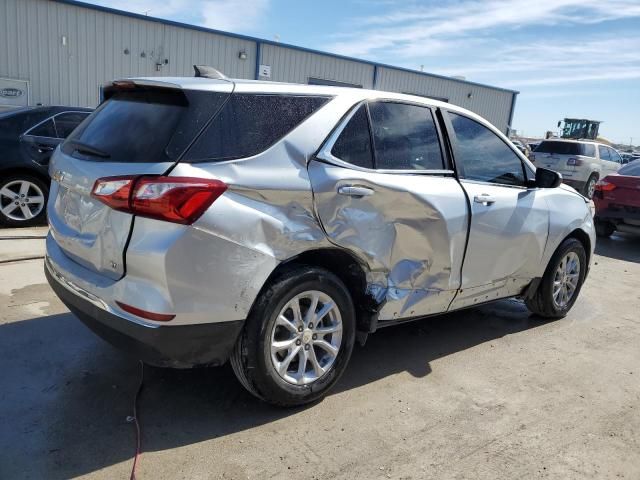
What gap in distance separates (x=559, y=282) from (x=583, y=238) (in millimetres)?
528

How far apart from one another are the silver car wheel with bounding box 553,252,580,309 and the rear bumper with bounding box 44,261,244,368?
3303 millimetres

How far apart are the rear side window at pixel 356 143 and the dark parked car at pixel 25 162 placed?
5.43m

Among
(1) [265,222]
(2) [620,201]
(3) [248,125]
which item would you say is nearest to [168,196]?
(1) [265,222]

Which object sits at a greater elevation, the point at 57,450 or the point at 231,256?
the point at 231,256

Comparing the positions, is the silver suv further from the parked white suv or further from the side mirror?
the parked white suv

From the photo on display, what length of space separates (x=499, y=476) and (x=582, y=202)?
10.4 ft

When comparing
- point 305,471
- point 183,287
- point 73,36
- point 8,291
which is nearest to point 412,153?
point 183,287

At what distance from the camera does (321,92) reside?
125 inches

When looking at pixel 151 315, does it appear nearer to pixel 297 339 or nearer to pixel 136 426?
pixel 136 426

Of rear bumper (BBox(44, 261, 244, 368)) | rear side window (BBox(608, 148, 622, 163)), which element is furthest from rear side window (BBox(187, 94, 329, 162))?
rear side window (BBox(608, 148, 622, 163))

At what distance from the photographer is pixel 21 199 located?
7078 mm

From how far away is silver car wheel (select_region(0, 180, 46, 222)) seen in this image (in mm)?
7016

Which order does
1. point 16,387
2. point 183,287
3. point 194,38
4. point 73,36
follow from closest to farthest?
point 183,287
point 16,387
point 73,36
point 194,38

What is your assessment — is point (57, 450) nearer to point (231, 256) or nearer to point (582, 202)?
point (231, 256)
